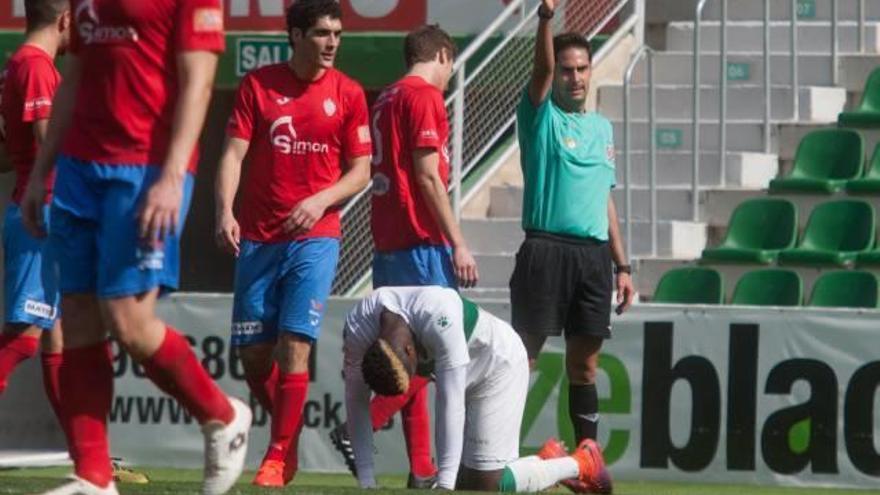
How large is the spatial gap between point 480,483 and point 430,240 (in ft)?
4.93

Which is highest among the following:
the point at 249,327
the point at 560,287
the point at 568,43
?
the point at 568,43

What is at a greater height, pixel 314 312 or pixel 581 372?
pixel 314 312

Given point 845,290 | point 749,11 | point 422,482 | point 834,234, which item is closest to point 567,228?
point 422,482

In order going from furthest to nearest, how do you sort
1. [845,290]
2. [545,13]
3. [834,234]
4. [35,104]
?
1. [834,234]
2. [845,290]
3. [545,13]
4. [35,104]

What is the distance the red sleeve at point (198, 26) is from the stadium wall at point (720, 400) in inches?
238

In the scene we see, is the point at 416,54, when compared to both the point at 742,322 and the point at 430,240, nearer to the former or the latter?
the point at 430,240

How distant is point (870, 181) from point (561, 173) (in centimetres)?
521

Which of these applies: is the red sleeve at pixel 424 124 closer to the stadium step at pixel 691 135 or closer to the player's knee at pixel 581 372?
the player's knee at pixel 581 372

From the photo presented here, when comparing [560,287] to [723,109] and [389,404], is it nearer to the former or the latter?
[389,404]

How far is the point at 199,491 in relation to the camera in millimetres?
8039

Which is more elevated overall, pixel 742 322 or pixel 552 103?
pixel 552 103

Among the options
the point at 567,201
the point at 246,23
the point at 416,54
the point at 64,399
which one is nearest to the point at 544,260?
the point at 567,201

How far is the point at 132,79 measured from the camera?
690cm

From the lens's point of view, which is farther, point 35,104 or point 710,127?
point 710,127
